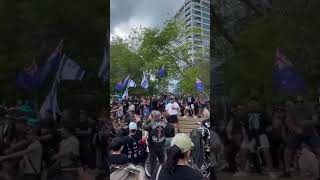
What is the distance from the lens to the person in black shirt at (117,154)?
Answer: 5621 mm

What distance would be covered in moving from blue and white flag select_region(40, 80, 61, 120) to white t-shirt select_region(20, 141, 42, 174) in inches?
12.0

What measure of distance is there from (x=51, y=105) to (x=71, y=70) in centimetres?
40

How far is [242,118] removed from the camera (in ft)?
17.7

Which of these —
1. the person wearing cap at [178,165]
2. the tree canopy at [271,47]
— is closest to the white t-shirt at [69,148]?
the tree canopy at [271,47]

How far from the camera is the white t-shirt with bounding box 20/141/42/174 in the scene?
512cm

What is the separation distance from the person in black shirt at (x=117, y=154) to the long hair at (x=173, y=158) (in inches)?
77.3

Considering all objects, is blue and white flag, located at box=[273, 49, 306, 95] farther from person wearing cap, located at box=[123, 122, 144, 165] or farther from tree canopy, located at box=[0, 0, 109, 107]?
person wearing cap, located at box=[123, 122, 144, 165]

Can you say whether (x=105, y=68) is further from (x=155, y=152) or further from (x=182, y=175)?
(x=155, y=152)

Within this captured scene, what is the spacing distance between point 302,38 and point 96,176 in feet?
8.20

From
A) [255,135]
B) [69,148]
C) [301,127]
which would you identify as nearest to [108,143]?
[69,148]

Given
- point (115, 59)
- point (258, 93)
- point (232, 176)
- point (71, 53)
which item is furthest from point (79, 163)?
point (115, 59)

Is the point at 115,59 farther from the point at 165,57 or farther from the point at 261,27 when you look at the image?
the point at 261,27

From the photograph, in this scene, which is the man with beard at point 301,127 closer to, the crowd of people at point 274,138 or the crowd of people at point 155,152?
the crowd of people at point 274,138

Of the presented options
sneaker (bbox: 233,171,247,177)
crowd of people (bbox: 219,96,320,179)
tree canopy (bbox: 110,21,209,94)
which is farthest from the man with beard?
tree canopy (bbox: 110,21,209,94)
